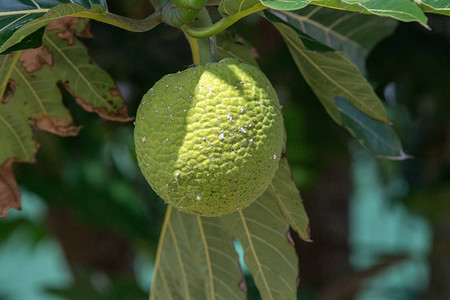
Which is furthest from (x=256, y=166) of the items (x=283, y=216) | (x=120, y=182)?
(x=120, y=182)

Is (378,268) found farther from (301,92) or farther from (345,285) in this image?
(301,92)

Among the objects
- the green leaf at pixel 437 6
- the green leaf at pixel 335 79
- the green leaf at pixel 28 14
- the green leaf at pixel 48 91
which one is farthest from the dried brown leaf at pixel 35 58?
the green leaf at pixel 437 6

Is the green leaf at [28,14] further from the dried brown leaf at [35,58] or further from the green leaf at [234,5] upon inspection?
the dried brown leaf at [35,58]

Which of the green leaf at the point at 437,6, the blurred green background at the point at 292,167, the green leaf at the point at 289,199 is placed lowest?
the blurred green background at the point at 292,167

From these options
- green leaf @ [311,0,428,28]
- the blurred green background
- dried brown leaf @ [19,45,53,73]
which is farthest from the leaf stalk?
the blurred green background

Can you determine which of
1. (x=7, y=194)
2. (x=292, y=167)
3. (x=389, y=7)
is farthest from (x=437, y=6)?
(x=292, y=167)
